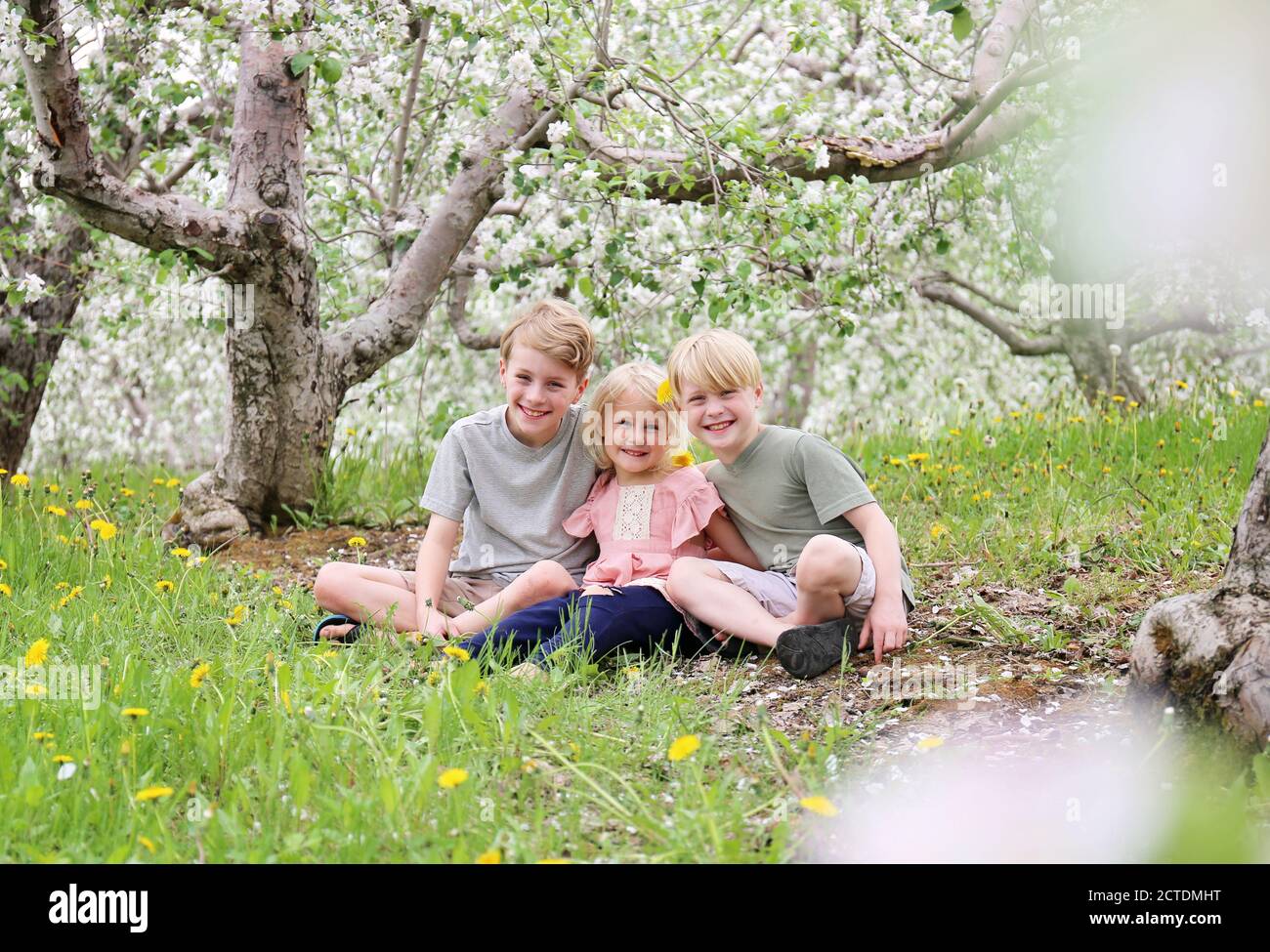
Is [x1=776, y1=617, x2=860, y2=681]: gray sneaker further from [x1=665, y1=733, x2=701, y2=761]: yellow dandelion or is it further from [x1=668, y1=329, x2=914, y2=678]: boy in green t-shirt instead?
[x1=665, y1=733, x2=701, y2=761]: yellow dandelion

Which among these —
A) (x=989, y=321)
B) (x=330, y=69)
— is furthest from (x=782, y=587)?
(x=989, y=321)

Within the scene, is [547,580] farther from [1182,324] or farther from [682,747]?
[1182,324]

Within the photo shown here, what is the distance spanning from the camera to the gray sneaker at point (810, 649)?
9.23ft

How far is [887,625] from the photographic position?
2855 millimetres

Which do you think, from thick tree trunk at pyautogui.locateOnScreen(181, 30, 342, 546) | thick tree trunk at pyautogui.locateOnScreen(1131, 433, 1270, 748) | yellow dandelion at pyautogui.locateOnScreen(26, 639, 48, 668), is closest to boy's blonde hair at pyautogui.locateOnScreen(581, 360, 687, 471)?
thick tree trunk at pyautogui.locateOnScreen(1131, 433, 1270, 748)

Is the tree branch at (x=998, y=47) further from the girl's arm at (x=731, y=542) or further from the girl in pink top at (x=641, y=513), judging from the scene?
the girl's arm at (x=731, y=542)

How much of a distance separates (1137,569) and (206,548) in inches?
134

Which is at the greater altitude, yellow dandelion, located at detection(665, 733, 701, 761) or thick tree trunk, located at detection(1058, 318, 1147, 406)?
thick tree trunk, located at detection(1058, 318, 1147, 406)

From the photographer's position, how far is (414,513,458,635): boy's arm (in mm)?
3115

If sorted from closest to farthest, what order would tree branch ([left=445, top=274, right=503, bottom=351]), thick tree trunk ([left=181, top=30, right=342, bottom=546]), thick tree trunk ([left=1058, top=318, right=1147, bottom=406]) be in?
thick tree trunk ([left=181, top=30, right=342, bottom=546])
tree branch ([left=445, top=274, right=503, bottom=351])
thick tree trunk ([left=1058, top=318, right=1147, bottom=406])

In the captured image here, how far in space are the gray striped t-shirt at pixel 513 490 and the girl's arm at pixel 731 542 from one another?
398 mm
